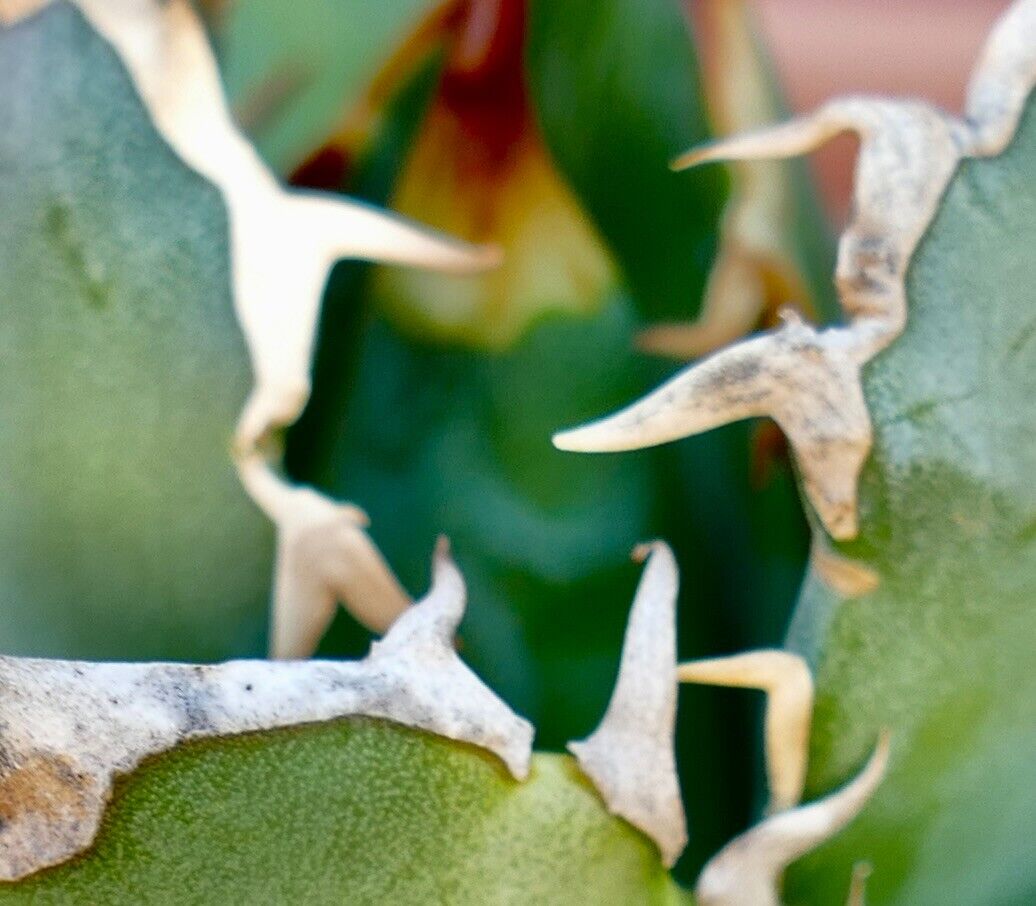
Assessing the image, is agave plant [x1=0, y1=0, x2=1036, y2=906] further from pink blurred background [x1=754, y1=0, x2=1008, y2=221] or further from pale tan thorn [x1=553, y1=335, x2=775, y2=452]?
pink blurred background [x1=754, y1=0, x2=1008, y2=221]

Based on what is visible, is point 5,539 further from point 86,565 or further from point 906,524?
point 906,524

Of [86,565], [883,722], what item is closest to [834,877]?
[883,722]

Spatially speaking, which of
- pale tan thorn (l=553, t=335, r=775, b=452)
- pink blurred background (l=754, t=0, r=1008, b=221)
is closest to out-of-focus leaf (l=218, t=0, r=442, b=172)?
pale tan thorn (l=553, t=335, r=775, b=452)

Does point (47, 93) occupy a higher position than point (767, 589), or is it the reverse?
point (47, 93)

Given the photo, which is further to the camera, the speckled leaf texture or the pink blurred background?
the pink blurred background

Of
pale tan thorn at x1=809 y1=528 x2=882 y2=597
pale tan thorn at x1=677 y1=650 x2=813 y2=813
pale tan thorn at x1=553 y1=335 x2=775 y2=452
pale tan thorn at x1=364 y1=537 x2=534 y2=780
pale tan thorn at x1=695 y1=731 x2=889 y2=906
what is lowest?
pale tan thorn at x1=695 y1=731 x2=889 y2=906

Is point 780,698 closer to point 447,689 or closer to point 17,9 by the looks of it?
point 447,689

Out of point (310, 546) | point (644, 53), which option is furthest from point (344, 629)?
point (644, 53)

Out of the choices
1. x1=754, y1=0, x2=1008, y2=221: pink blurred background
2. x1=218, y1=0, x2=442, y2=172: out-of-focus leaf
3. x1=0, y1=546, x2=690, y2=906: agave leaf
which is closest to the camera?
x1=0, y1=546, x2=690, y2=906: agave leaf
